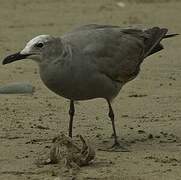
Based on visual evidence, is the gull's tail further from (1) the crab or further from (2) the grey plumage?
(1) the crab

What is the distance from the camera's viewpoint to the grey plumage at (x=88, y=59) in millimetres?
7453

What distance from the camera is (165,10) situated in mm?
17312

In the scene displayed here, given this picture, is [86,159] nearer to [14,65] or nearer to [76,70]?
[76,70]

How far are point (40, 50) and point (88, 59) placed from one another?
1.88ft

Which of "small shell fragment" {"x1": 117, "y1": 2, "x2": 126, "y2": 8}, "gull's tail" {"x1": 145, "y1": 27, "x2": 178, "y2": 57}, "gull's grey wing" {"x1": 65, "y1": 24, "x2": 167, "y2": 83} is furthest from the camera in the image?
"small shell fragment" {"x1": 117, "y1": 2, "x2": 126, "y2": 8}

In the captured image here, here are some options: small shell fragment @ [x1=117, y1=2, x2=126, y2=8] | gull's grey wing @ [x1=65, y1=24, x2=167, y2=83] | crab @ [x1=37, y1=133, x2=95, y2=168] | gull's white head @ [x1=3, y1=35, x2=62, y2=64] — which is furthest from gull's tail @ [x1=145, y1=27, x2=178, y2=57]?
small shell fragment @ [x1=117, y1=2, x2=126, y2=8]

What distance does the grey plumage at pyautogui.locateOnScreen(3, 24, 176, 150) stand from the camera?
24.5 ft

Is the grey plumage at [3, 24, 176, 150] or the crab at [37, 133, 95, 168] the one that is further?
the grey plumage at [3, 24, 176, 150]

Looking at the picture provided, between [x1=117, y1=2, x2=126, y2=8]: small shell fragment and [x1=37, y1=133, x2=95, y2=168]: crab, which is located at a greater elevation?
[x1=117, y1=2, x2=126, y2=8]: small shell fragment

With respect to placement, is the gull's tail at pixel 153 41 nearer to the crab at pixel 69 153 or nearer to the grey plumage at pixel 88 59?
the grey plumage at pixel 88 59

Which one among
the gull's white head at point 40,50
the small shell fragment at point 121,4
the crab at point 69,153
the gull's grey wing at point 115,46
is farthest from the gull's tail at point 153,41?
the small shell fragment at point 121,4

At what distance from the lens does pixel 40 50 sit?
7426 mm

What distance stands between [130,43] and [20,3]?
9.09 meters

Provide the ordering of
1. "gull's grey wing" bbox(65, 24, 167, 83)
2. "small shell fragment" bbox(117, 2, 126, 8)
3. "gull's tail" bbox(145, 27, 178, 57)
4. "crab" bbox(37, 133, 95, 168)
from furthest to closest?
"small shell fragment" bbox(117, 2, 126, 8)
"gull's tail" bbox(145, 27, 178, 57)
"gull's grey wing" bbox(65, 24, 167, 83)
"crab" bbox(37, 133, 95, 168)
